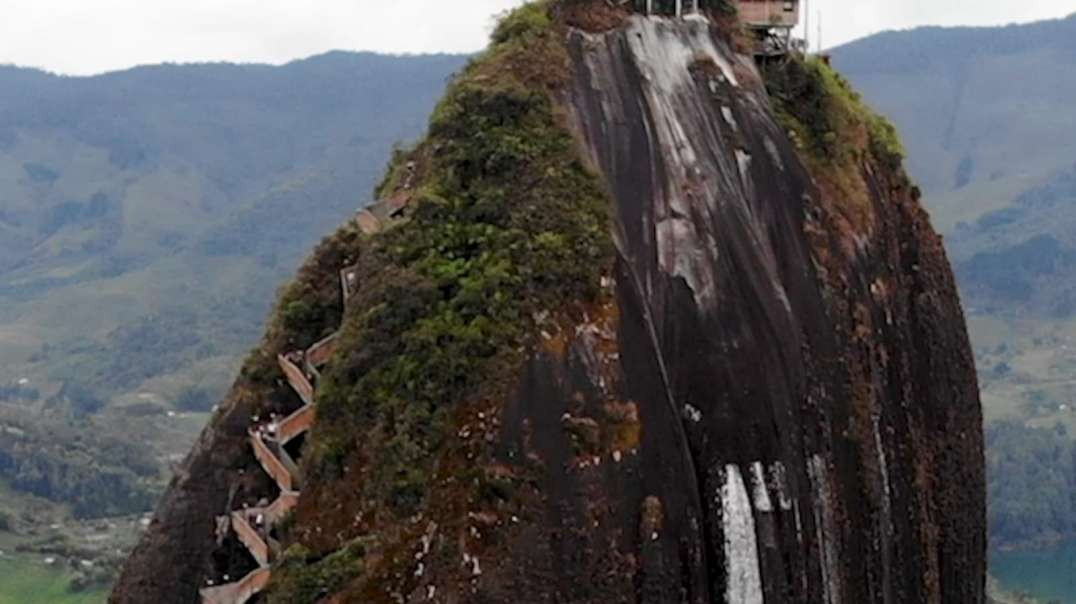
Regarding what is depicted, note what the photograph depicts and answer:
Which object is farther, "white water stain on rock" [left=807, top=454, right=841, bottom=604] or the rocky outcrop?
"white water stain on rock" [left=807, top=454, right=841, bottom=604]

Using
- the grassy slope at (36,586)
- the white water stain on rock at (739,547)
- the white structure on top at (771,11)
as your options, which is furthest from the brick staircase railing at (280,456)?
the grassy slope at (36,586)

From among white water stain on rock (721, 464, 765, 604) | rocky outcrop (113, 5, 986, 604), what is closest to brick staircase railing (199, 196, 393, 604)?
rocky outcrop (113, 5, 986, 604)

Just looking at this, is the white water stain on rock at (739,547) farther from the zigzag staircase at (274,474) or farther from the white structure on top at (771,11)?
the white structure on top at (771,11)

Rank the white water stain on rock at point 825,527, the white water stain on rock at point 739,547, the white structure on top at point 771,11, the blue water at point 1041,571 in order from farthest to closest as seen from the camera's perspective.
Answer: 1. the blue water at point 1041,571
2. the white structure on top at point 771,11
3. the white water stain on rock at point 825,527
4. the white water stain on rock at point 739,547

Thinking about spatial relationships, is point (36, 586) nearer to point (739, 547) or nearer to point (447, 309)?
point (447, 309)

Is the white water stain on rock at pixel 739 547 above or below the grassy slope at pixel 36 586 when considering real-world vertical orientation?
above

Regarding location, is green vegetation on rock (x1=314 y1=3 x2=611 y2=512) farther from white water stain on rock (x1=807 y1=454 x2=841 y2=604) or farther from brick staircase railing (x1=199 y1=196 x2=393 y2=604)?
white water stain on rock (x1=807 y1=454 x2=841 y2=604)

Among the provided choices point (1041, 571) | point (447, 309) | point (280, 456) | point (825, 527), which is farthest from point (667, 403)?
point (1041, 571)
